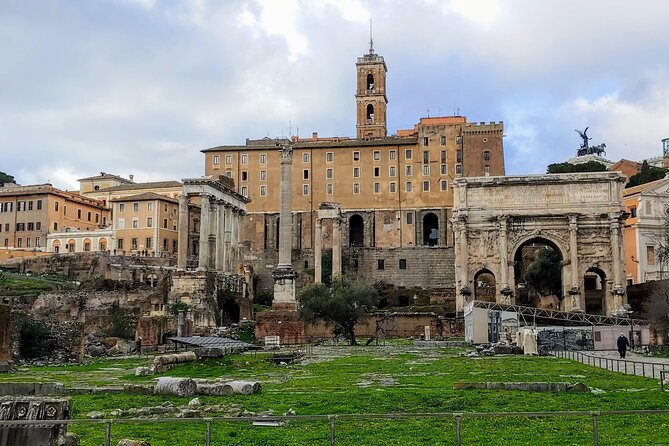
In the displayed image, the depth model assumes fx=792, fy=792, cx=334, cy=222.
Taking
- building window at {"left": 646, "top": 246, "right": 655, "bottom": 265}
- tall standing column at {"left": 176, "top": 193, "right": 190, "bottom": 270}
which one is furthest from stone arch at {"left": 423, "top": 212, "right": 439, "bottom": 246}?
tall standing column at {"left": 176, "top": 193, "right": 190, "bottom": 270}

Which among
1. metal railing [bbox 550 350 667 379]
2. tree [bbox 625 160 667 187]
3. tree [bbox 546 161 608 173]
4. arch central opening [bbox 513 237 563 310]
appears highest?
tree [bbox 546 161 608 173]

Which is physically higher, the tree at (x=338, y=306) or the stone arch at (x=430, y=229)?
the stone arch at (x=430, y=229)

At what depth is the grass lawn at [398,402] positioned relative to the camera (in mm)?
11883

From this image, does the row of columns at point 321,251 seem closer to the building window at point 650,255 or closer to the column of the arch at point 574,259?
the column of the arch at point 574,259

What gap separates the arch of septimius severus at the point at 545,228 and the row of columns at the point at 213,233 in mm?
19068

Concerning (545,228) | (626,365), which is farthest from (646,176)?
(626,365)

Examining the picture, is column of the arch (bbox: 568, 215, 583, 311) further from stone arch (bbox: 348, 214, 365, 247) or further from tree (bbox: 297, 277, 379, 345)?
stone arch (bbox: 348, 214, 365, 247)

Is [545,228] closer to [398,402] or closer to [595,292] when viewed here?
[595,292]

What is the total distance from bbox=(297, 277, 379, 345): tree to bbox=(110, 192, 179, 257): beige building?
3499 cm

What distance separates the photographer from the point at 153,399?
1711 centimetres

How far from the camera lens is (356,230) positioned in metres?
90.0

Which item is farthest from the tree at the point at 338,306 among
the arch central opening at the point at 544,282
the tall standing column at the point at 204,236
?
the arch central opening at the point at 544,282

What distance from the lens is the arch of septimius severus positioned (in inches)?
2180

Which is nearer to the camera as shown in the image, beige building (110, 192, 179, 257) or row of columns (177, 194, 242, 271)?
row of columns (177, 194, 242, 271)
